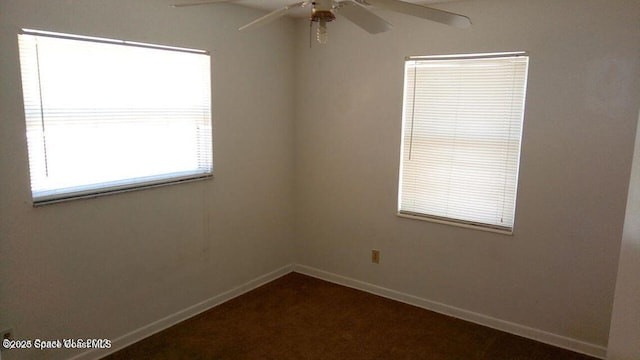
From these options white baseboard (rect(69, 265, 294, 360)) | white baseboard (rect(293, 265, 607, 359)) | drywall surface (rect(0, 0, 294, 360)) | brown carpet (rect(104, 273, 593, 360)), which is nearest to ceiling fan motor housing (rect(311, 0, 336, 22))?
drywall surface (rect(0, 0, 294, 360))

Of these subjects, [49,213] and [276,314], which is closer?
[49,213]

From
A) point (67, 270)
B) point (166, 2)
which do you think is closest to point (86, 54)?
point (166, 2)

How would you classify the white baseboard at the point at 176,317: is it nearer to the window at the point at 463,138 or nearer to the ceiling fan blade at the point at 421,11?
the window at the point at 463,138

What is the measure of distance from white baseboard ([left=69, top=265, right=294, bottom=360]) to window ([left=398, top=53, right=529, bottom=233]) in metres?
1.39

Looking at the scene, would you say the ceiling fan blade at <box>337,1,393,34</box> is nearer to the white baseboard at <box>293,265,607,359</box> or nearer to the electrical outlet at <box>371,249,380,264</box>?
the electrical outlet at <box>371,249,380,264</box>

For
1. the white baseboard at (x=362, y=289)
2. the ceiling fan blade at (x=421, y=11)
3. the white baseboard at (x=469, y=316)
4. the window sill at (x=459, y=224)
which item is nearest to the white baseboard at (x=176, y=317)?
the white baseboard at (x=362, y=289)

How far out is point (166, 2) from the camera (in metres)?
2.70

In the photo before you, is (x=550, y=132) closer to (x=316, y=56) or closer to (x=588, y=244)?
(x=588, y=244)

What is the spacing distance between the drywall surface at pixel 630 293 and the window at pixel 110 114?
8.31 ft

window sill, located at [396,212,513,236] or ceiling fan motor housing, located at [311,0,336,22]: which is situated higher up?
ceiling fan motor housing, located at [311,0,336,22]

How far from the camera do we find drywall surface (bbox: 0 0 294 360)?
216 centimetres

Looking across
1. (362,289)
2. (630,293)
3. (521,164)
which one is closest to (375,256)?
(362,289)

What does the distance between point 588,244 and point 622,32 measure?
1.30 meters

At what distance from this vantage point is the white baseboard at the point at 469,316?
276cm
